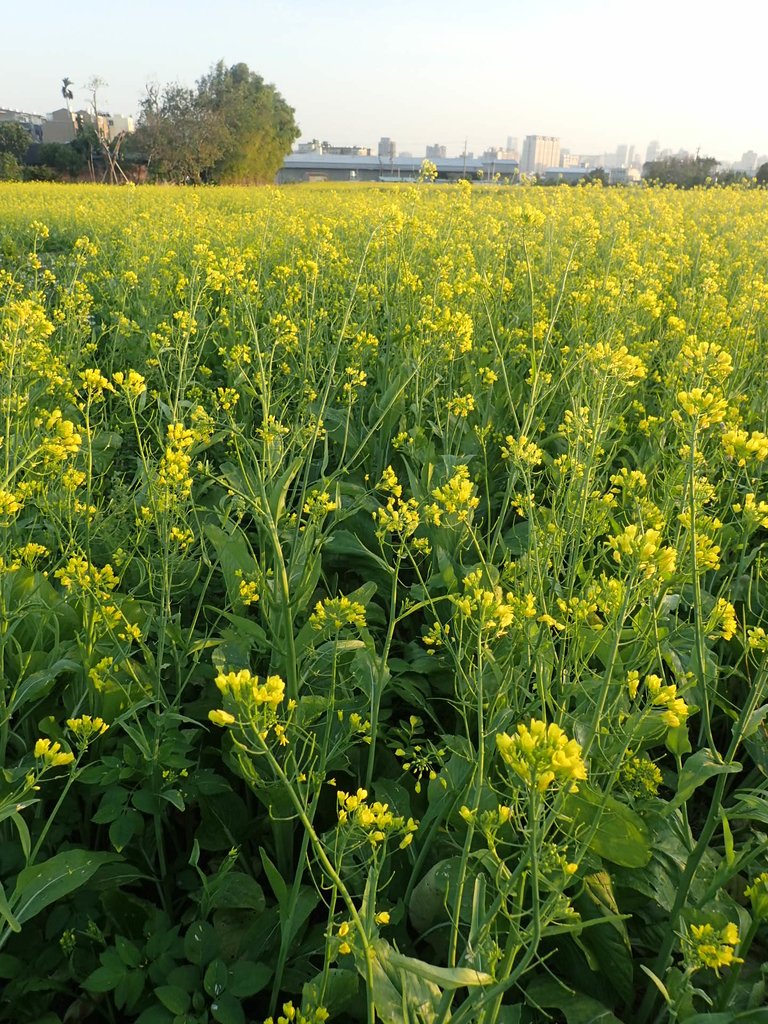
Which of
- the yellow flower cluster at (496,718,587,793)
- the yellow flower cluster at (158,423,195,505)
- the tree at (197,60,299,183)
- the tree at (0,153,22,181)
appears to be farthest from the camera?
the tree at (197,60,299,183)

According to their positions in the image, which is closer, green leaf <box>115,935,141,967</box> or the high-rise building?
green leaf <box>115,935,141,967</box>

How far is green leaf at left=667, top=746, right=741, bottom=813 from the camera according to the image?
1.28 meters

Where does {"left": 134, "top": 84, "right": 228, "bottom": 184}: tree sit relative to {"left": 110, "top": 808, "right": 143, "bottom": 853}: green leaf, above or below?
above

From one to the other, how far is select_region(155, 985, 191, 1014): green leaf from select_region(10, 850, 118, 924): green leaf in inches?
10.0

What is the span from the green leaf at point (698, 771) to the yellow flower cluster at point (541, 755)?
0.55m

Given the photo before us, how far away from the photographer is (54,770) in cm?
185

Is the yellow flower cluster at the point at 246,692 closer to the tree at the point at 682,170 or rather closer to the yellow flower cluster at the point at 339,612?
the yellow flower cluster at the point at 339,612

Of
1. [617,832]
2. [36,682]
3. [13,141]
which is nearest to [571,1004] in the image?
[617,832]

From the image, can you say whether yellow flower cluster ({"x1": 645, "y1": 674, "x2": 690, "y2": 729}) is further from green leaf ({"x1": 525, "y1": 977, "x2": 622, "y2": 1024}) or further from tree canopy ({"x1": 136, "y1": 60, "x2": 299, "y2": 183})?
tree canopy ({"x1": 136, "y1": 60, "x2": 299, "y2": 183})

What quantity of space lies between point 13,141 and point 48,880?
152ft

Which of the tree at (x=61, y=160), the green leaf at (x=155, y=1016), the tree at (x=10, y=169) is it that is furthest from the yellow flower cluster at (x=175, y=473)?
the tree at (x=61, y=160)

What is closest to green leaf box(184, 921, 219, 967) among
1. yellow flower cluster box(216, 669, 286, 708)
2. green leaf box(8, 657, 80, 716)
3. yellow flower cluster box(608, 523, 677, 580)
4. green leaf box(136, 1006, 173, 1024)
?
green leaf box(136, 1006, 173, 1024)

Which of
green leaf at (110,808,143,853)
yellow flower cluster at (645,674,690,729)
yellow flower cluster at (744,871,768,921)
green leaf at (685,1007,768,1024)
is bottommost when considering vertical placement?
green leaf at (110,808,143,853)

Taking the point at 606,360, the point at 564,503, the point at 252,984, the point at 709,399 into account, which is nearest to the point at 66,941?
the point at 252,984
